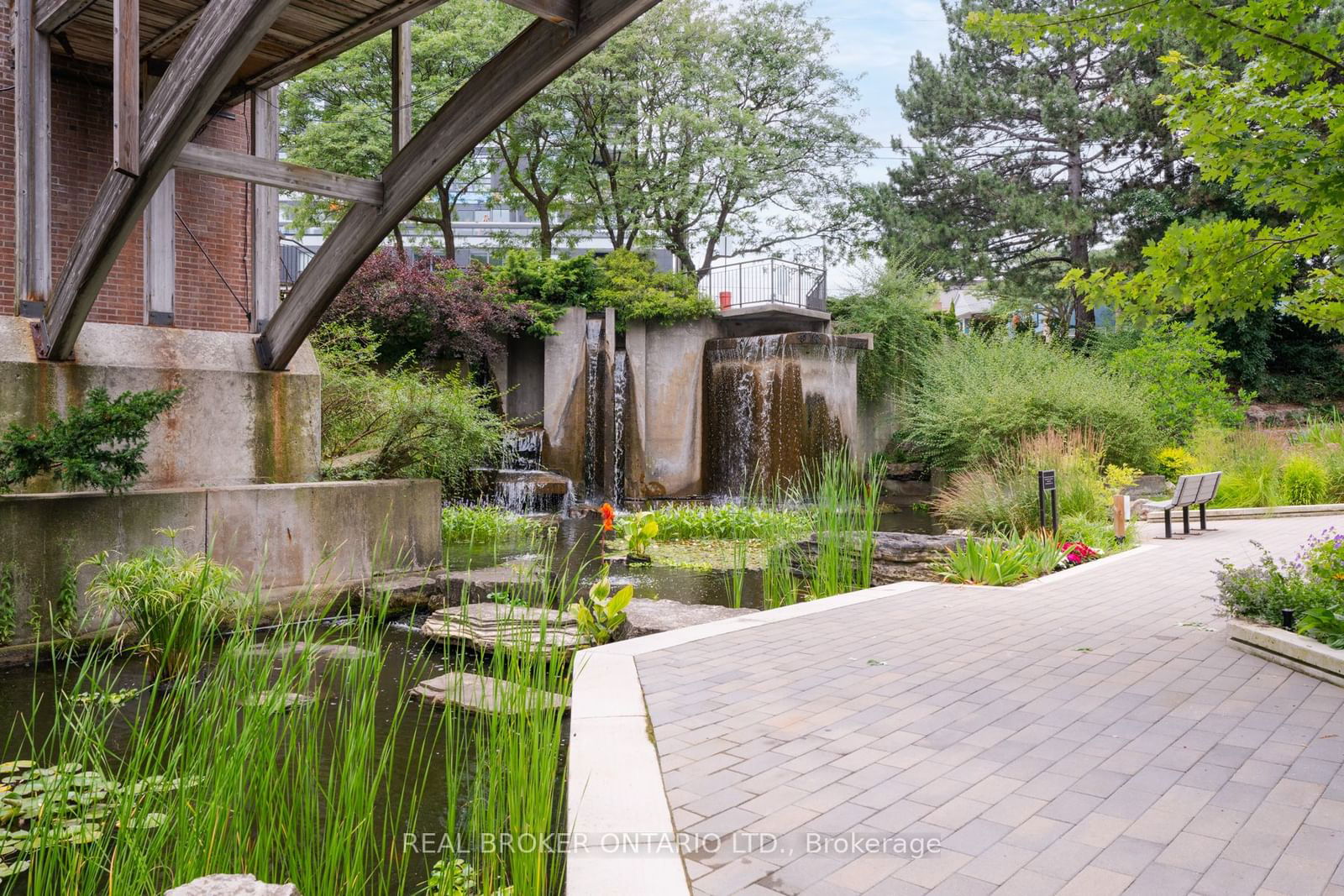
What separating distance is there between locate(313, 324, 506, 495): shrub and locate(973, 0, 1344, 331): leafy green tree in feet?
21.4

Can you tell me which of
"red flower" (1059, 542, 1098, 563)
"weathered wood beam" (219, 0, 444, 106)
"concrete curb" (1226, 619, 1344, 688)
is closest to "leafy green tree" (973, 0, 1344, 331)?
"concrete curb" (1226, 619, 1344, 688)

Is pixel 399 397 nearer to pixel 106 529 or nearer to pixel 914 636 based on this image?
pixel 106 529

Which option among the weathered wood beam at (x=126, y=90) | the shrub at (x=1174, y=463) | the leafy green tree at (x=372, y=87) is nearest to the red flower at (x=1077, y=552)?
the shrub at (x=1174, y=463)

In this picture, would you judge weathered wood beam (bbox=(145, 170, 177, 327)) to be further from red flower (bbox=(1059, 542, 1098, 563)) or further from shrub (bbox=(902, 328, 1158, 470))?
shrub (bbox=(902, 328, 1158, 470))

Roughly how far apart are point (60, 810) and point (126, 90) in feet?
16.6

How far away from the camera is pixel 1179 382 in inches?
664

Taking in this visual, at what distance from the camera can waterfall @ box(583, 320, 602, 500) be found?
17578mm

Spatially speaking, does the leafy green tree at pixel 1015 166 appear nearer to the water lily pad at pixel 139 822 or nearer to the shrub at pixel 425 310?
the shrub at pixel 425 310

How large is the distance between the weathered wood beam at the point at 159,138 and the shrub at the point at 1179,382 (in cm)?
1574

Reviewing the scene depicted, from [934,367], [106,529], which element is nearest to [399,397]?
[106,529]

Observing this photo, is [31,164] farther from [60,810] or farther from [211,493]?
[60,810]

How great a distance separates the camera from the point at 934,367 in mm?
19578

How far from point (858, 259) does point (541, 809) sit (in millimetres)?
23225

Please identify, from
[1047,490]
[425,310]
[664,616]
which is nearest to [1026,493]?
[1047,490]
